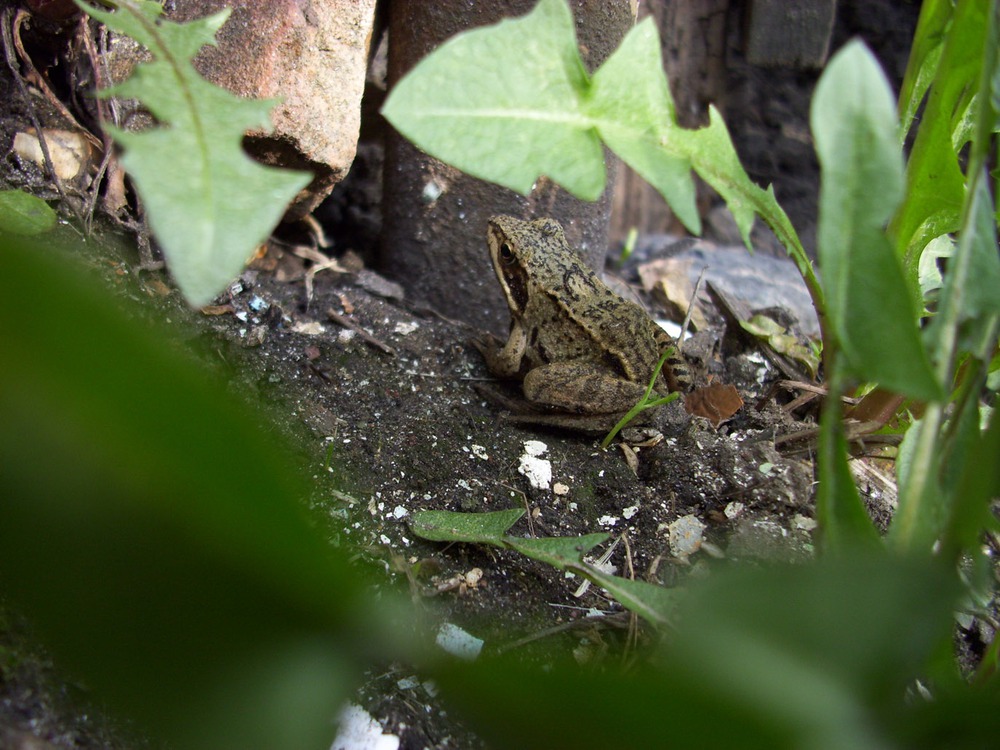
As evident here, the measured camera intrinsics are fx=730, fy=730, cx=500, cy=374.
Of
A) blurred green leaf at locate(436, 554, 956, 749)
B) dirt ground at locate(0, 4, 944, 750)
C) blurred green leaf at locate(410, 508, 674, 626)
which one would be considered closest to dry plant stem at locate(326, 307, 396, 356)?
dirt ground at locate(0, 4, 944, 750)

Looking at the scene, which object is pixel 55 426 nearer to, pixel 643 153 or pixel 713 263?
pixel 643 153

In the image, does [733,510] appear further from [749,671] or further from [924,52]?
[749,671]

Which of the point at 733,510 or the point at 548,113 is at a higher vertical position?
the point at 548,113

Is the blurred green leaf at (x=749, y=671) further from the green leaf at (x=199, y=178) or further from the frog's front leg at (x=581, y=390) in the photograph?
the frog's front leg at (x=581, y=390)

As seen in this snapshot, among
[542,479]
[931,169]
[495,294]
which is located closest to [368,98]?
[495,294]

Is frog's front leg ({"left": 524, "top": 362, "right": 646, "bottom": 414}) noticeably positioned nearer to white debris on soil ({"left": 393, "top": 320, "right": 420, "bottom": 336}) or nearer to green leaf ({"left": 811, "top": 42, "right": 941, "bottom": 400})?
white debris on soil ({"left": 393, "top": 320, "right": 420, "bottom": 336})

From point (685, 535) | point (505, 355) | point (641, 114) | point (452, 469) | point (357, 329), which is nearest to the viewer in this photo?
point (641, 114)

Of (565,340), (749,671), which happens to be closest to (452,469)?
(565,340)
